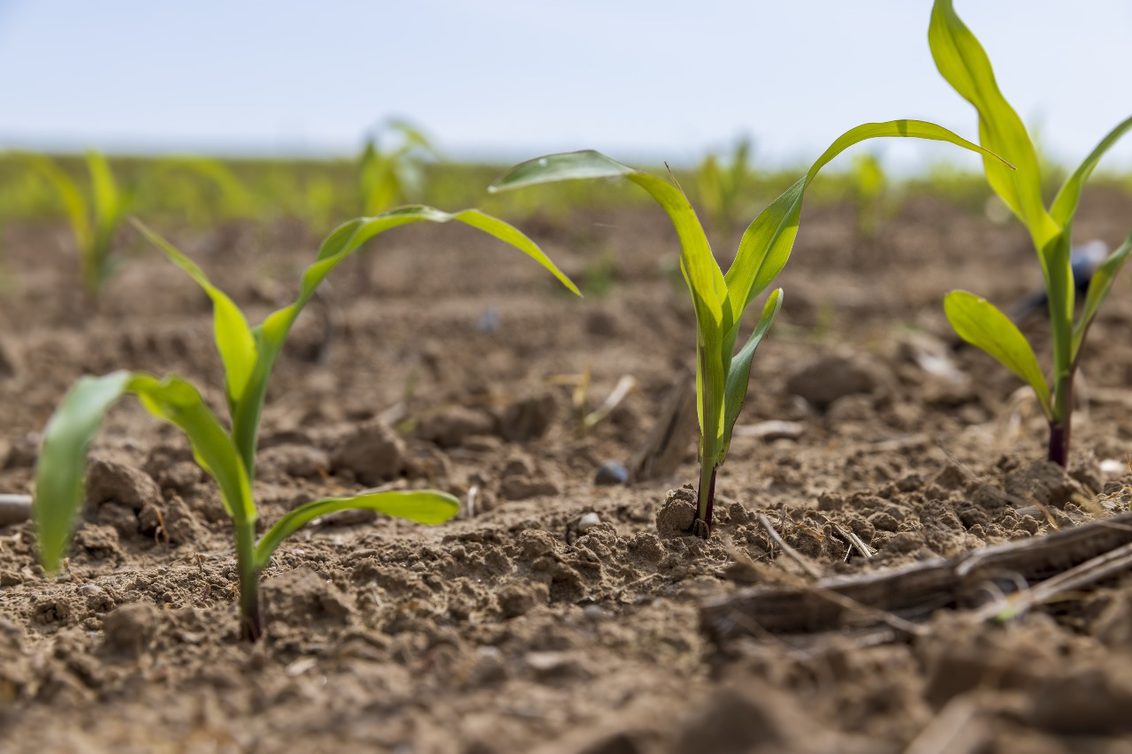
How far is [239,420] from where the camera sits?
4.23ft

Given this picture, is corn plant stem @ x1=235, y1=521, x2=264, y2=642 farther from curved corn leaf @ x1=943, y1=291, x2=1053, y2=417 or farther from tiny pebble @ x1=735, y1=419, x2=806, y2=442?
tiny pebble @ x1=735, y1=419, x2=806, y2=442

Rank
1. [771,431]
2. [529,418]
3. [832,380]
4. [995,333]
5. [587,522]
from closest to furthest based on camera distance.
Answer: [587,522], [995,333], [771,431], [529,418], [832,380]

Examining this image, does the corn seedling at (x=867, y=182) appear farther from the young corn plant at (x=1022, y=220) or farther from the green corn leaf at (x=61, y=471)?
the green corn leaf at (x=61, y=471)

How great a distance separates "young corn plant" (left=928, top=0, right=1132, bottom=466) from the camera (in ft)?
5.50

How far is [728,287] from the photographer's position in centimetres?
151

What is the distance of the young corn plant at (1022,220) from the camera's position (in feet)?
5.50

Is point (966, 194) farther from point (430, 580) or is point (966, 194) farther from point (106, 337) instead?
point (430, 580)

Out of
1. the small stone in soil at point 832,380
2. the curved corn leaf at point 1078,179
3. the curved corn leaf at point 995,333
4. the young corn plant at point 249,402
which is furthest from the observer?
the small stone in soil at point 832,380

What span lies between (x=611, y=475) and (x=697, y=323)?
2.56 ft

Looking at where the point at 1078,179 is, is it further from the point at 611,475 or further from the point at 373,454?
the point at 373,454

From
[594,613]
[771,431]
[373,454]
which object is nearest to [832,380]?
[771,431]

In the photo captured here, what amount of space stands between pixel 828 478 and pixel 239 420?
3.98ft

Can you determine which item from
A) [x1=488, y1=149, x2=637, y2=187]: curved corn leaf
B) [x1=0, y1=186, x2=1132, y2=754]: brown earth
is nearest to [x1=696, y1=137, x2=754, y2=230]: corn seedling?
[x1=0, y1=186, x2=1132, y2=754]: brown earth

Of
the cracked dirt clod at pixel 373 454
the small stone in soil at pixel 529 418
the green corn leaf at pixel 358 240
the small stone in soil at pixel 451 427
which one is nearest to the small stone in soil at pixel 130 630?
the green corn leaf at pixel 358 240
